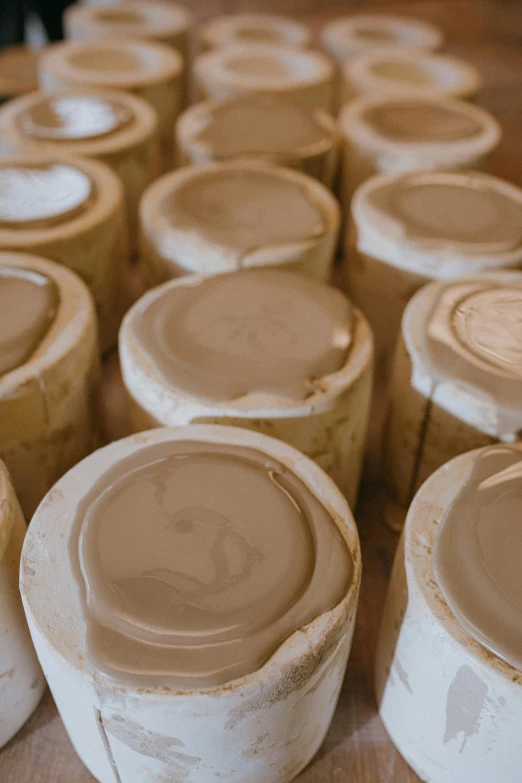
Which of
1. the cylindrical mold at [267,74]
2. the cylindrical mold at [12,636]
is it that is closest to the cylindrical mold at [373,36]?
the cylindrical mold at [267,74]

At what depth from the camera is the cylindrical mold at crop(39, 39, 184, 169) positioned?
2.28 meters

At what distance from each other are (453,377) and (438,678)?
0.52 m

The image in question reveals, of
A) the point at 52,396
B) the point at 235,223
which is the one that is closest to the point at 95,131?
the point at 235,223

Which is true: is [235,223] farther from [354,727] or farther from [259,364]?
[354,727]

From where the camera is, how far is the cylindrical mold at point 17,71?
8.74 feet

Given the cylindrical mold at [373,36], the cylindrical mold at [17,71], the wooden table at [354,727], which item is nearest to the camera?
the wooden table at [354,727]

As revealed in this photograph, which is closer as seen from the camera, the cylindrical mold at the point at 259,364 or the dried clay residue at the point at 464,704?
the dried clay residue at the point at 464,704

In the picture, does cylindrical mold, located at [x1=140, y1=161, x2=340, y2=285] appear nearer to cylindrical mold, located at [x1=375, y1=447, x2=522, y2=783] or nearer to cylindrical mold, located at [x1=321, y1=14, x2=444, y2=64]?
Result: cylindrical mold, located at [x1=375, y1=447, x2=522, y2=783]

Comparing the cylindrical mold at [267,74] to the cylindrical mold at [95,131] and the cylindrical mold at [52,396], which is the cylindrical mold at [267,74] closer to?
the cylindrical mold at [95,131]

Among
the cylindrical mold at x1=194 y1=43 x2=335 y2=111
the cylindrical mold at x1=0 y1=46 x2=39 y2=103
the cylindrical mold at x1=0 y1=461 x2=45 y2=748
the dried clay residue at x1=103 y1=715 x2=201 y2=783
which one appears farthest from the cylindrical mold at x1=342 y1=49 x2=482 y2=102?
the dried clay residue at x1=103 y1=715 x2=201 y2=783

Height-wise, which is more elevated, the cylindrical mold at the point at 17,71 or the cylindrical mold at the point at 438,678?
the cylindrical mold at the point at 17,71

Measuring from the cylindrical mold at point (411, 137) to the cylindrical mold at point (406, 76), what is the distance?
0.17m

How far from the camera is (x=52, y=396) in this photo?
1.22 metres

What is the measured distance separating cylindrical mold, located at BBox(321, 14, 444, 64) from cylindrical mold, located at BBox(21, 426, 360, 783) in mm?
2359
